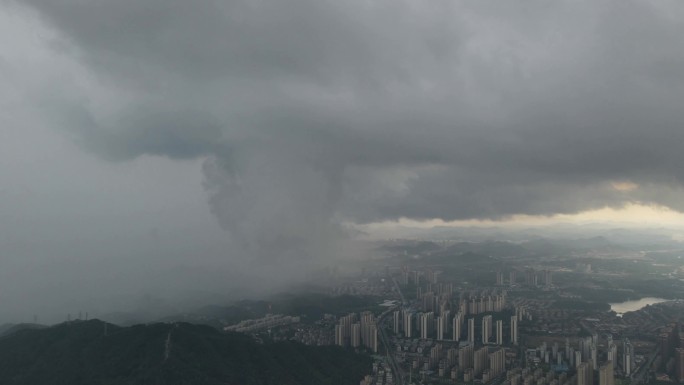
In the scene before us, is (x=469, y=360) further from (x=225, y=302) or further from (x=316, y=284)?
(x=316, y=284)

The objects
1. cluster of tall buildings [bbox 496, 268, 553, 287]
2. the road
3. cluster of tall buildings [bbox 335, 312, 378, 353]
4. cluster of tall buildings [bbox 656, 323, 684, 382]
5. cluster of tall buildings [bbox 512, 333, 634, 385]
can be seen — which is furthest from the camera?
cluster of tall buildings [bbox 496, 268, 553, 287]

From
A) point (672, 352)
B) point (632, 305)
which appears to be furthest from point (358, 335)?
point (632, 305)

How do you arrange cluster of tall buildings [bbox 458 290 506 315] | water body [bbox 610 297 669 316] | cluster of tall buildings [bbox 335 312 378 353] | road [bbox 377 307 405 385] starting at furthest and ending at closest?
1. water body [bbox 610 297 669 316]
2. cluster of tall buildings [bbox 458 290 506 315]
3. cluster of tall buildings [bbox 335 312 378 353]
4. road [bbox 377 307 405 385]

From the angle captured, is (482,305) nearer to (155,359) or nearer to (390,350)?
(390,350)

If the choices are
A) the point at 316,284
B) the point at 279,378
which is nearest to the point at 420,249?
the point at 316,284

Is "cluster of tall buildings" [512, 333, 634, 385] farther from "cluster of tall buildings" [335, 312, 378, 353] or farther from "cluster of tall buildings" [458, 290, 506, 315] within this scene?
"cluster of tall buildings" [458, 290, 506, 315]

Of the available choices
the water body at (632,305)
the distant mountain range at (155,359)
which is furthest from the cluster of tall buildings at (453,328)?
the water body at (632,305)

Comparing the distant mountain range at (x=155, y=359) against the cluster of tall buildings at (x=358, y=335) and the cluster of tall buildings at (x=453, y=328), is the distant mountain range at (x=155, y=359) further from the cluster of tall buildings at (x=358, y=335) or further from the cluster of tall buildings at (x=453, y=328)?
the cluster of tall buildings at (x=453, y=328)

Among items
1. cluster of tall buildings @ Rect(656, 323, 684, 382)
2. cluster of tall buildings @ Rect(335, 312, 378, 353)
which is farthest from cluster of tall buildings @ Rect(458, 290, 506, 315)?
cluster of tall buildings @ Rect(656, 323, 684, 382)
